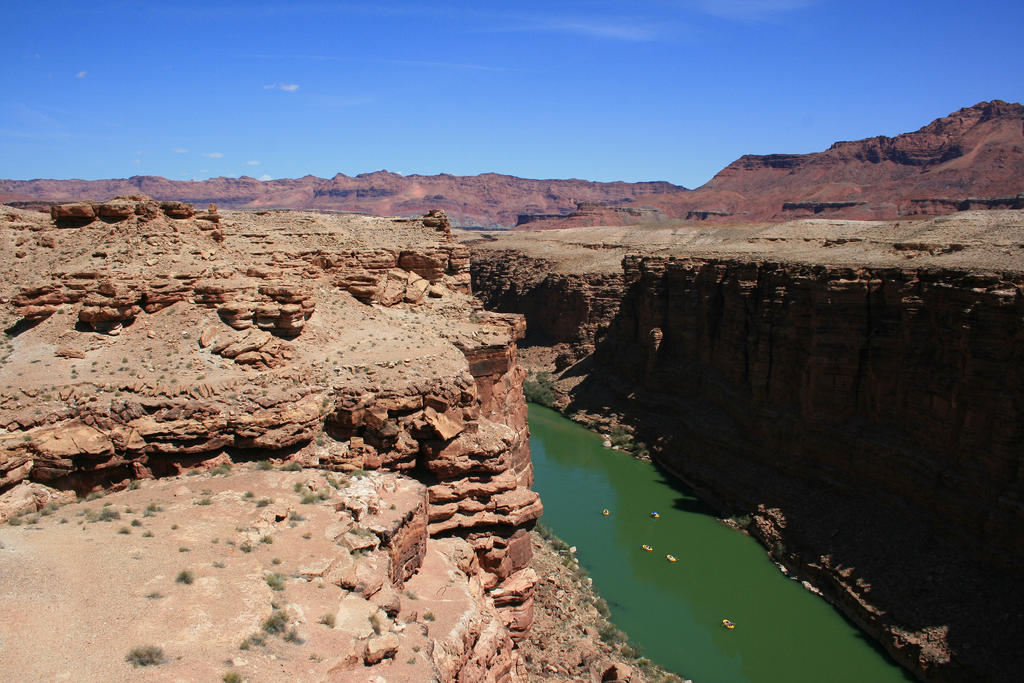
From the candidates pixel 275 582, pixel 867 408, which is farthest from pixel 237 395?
pixel 867 408

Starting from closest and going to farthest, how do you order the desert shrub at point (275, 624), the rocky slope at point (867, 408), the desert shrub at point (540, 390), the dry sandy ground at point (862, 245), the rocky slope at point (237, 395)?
1. the desert shrub at point (275, 624)
2. the rocky slope at point (237, 395)
3. the rocky slope at point (867, 408)
4. the dry sandy ground at point (862, 245)
5. the desert shrub at point (540, 390)

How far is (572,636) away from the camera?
18188 millimetres

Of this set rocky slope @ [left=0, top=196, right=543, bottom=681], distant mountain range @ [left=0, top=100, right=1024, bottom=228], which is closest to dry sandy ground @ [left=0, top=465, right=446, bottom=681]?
rocky slope @ [left=0, top=196, right=543, bottom=681]

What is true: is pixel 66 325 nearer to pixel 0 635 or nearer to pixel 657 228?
pixel 0 635

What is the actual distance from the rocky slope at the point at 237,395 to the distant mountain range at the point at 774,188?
6256cm

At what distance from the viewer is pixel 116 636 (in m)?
8.08

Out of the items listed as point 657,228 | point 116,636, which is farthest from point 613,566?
point 657,228

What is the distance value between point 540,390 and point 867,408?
74.6 ft

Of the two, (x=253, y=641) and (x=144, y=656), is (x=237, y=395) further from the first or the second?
(x=144, y=656)

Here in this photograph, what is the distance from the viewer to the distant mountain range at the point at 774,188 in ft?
315

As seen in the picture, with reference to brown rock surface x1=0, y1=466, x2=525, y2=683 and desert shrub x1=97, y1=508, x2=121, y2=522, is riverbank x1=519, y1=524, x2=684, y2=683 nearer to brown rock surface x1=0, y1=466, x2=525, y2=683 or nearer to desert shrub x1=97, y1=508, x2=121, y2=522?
brown rock surface x1=0, y1=466, x2=525, y2=683

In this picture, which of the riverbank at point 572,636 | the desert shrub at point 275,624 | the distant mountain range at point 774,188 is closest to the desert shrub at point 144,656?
the desert shrub at point 275,624

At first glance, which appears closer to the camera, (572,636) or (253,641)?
(253,641)

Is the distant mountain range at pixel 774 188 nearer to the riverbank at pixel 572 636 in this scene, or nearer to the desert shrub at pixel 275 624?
the riverbank at pixel 572 636
